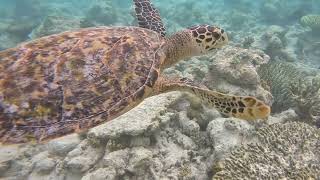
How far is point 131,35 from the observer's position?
3740mm

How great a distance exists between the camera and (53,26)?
12.9 metres

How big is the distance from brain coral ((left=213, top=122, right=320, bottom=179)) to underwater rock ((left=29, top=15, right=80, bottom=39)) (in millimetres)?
10216

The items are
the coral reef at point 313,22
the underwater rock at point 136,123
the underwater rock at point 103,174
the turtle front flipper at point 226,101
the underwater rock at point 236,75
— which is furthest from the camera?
the coral reef at point 313,22

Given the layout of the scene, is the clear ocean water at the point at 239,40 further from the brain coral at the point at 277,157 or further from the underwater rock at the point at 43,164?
the brain coral at the point at 277,157

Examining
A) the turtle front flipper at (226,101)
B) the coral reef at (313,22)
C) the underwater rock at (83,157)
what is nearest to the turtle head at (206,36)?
the turtle front flipper at (226,101)

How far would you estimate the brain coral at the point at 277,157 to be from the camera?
3287 mm

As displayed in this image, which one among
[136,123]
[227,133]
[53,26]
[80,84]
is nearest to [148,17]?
[136,123]

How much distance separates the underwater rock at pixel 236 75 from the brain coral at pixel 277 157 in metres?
0.91

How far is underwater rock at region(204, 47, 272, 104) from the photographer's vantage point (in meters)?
4.55

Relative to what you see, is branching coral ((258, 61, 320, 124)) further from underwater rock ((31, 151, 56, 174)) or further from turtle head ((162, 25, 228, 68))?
underwater rock ((31, 151, 56, 174))

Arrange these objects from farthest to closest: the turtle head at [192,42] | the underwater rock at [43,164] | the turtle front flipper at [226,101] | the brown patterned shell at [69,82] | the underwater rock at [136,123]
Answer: the turtle head at [192,42] → the underwater rock at [43,164] → the underwater rock at [136,123] → the turtle front flipper at [226,101] → the brown patterned shell at [69,82]

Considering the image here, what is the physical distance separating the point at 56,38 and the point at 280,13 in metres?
15.0

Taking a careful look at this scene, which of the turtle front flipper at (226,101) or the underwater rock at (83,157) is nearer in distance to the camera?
the turtle front flipper at (226,101)

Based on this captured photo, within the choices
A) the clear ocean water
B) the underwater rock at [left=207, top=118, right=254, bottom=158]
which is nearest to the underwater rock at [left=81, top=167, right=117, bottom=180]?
the clear ocean water
